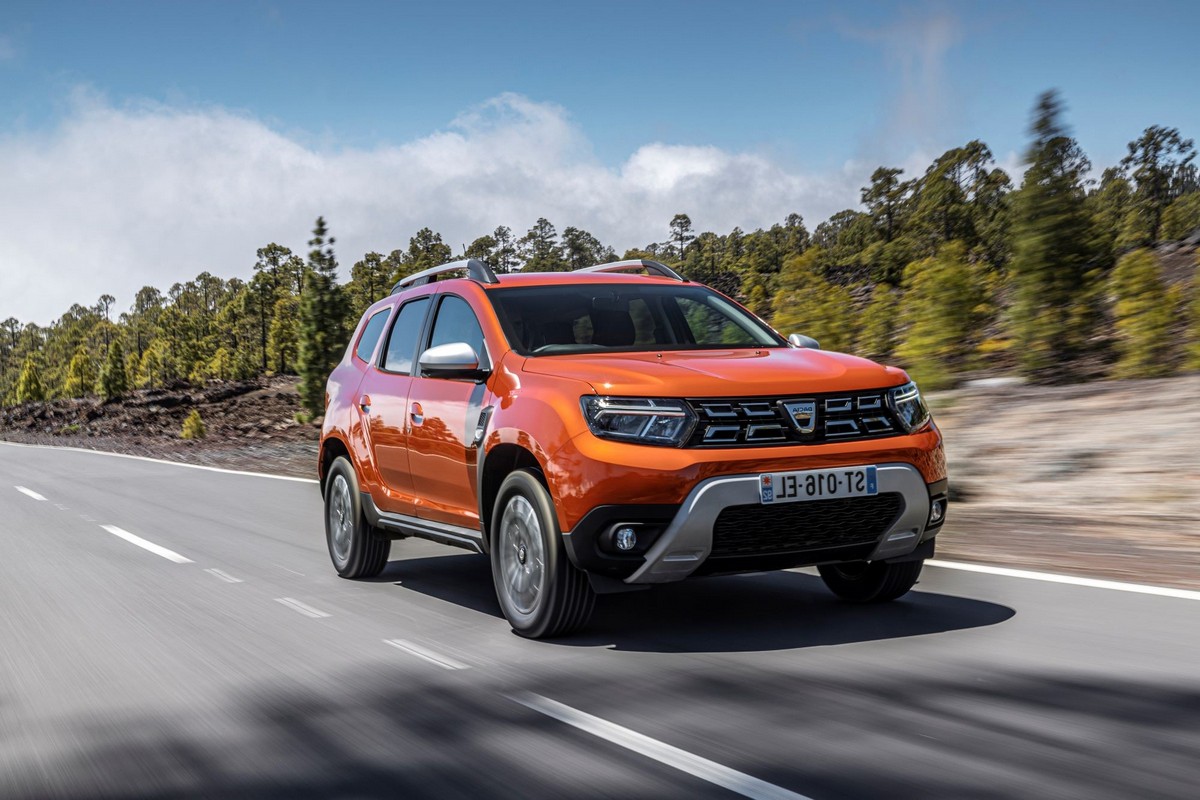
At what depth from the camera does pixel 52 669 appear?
5566 mm

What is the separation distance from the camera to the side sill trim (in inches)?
249

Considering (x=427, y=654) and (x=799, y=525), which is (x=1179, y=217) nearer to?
(x=799, y=525)

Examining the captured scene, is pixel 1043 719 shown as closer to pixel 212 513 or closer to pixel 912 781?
pixel 912 781

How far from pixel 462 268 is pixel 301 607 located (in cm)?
217

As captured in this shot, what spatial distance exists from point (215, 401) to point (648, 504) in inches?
3568

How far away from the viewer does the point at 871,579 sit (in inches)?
245

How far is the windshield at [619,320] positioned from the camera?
20.5 feet

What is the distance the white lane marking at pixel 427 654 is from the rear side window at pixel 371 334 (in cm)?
255

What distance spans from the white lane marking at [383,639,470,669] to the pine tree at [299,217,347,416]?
157 feet

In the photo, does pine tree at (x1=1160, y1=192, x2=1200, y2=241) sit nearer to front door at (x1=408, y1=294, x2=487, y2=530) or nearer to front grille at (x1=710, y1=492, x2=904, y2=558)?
front door at (x1=408, y1=294, x2=487, y2=530)

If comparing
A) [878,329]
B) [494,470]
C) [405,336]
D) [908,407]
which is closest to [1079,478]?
[908,407]

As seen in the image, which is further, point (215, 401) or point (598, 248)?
point (598, 248)

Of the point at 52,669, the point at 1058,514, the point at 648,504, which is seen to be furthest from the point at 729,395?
the point at 1058,514

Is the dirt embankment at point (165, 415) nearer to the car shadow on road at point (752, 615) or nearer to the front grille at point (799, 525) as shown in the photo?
the car shadow on road at point (752, 615)
